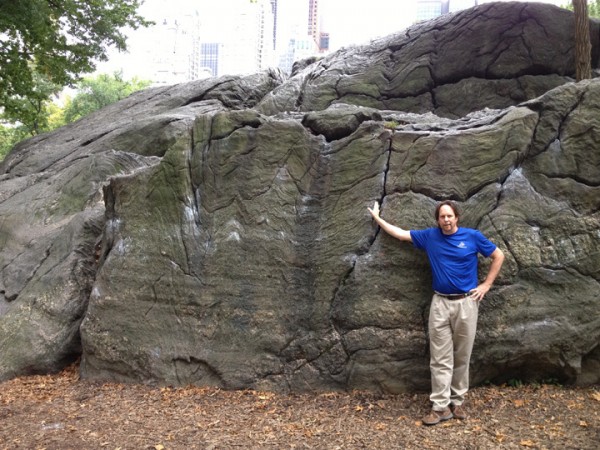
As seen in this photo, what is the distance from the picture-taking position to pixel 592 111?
20.6 ft

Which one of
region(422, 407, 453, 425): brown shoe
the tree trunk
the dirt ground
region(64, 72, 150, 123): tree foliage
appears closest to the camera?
the dirt ground

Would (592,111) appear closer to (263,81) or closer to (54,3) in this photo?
(263,81)

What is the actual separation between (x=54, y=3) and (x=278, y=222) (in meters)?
14.0

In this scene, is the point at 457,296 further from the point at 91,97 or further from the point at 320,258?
the point at 91,97

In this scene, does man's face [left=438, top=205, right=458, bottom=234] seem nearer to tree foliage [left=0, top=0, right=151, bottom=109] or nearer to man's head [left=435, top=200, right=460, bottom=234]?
man's head [left=435, top=200, right=460, bottom=234]

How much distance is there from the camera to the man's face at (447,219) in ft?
17.9

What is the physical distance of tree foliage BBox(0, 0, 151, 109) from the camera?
1566 centimetres

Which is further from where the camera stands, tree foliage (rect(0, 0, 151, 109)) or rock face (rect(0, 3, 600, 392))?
tree foliage (rect(0, 0, 151, 109))


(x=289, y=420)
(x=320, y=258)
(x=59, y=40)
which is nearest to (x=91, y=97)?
(x=59, y=40)

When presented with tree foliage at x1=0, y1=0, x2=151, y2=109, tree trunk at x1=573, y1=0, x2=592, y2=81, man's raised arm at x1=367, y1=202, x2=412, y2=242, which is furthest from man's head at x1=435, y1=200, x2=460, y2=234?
tree foliage at x1=0, y1=0, x2=151, y2=109

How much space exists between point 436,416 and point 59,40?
17.3 m

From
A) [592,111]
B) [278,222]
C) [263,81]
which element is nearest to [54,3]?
[263,81]

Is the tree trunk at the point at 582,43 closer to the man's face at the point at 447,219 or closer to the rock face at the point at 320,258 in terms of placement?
the rock face at the point at 320,258

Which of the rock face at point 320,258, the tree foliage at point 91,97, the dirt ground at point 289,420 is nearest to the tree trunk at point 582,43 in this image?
the rock face at point 320,258
